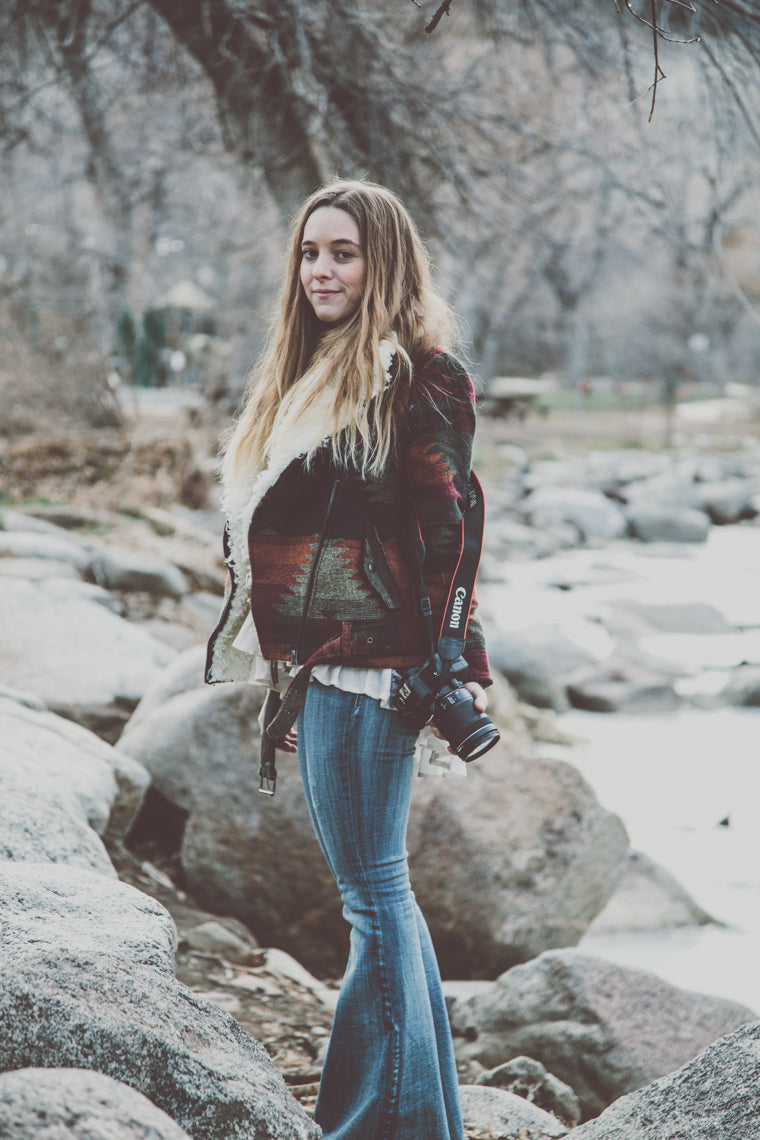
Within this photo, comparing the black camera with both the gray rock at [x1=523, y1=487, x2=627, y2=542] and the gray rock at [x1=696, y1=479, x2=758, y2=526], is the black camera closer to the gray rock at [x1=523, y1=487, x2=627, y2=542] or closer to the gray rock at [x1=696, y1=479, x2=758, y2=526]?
the gray rock at [x1=523, y1=487, x2=627, y2=542]

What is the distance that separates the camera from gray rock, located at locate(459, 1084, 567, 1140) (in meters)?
2.52

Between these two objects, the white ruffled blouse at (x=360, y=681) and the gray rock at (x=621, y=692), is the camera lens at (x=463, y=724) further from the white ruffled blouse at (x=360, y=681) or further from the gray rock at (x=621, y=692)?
the gray rock at (x=621, y=692)

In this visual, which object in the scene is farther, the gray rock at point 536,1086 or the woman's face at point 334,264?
the gray rock at point 536,1086

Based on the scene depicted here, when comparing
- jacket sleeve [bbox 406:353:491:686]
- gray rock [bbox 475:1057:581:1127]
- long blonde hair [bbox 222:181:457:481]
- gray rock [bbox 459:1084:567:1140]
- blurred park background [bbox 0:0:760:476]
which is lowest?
gray rock [bbox 475:1057:581:1127]

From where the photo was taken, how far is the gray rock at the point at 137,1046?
1.62m

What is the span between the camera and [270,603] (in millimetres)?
2152

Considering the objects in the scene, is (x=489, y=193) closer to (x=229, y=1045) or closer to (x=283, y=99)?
(x=283, y=99)

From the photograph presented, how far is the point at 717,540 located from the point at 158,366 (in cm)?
1087

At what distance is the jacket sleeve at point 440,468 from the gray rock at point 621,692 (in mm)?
6044

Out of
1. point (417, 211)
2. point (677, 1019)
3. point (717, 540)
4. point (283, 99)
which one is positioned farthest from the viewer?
point (717, 540)

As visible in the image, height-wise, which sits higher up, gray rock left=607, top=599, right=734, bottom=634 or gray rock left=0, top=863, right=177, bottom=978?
gray rock left=0, top=863, right=177, bottom=978

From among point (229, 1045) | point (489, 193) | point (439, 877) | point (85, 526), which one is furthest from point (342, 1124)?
point (85, 526)

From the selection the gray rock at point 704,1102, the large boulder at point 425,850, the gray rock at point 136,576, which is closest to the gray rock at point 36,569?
the gray rock at point 136,576

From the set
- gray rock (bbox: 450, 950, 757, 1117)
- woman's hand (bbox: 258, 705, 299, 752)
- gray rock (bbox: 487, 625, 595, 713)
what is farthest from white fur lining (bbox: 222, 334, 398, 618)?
gray rock (bbox: 487, 625, 595, 713)
